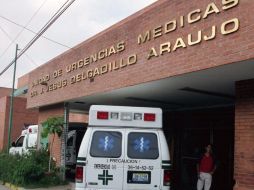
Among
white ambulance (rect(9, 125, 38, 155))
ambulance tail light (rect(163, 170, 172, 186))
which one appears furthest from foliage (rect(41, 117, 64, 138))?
ambulance tail light (rect(163, 170, 172, 186))

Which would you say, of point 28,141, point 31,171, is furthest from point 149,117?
point 28,141

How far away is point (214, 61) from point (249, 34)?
109 centimetres

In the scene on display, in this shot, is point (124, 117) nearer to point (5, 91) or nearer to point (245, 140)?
point (245, 140)

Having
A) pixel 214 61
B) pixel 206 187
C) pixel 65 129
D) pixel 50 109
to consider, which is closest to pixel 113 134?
pixel 214 61

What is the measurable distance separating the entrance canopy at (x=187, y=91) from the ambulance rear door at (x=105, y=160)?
7.75 ft

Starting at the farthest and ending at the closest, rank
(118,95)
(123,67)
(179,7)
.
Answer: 1. (118,95)
2. (123,67)
3. (179,7)

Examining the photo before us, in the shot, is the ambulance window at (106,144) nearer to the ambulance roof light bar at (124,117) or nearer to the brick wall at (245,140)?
the ambulance roof light bar at (124,117)

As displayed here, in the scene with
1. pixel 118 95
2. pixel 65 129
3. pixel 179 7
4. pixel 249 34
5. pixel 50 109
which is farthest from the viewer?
pixel 50 109

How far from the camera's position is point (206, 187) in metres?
14.0

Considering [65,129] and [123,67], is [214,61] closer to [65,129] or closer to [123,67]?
[123,67]

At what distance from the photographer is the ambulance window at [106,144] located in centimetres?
1002

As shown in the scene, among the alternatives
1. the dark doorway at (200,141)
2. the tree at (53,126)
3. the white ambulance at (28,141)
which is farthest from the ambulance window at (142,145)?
the white ambulance at (28,141)

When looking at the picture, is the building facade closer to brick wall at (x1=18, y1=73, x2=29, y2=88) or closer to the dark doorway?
the dark doorway

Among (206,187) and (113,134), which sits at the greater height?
(113,134)
